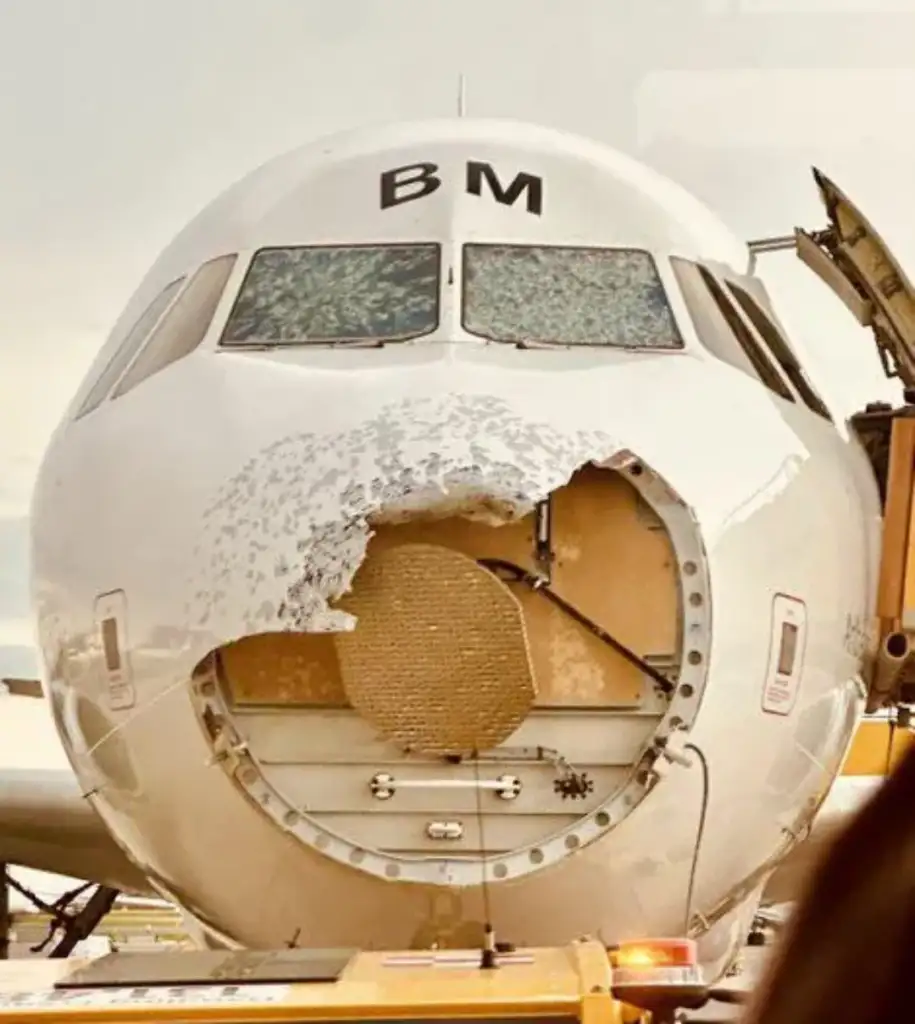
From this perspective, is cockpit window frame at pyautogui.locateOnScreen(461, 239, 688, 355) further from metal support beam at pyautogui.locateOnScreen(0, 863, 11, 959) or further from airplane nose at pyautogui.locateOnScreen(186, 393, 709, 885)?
metal support beam at pyautogui.locateOnScreen(0, 863, 11, 959)

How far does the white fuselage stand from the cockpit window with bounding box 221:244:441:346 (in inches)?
4.1

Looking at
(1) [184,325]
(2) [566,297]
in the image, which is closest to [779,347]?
(2) [566,297]

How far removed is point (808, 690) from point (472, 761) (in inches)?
45.6

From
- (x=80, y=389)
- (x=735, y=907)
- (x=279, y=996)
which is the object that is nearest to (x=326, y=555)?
(x=279, y=996)

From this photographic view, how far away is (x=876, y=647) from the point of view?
646cm

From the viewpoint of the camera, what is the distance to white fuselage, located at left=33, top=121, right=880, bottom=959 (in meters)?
5.17

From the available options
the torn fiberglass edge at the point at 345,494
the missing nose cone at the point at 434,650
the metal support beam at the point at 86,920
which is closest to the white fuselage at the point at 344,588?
the torn fiberglass edge at the point at 345,494

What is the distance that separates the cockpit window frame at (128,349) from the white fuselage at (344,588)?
1.72 feet

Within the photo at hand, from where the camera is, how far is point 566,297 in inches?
250

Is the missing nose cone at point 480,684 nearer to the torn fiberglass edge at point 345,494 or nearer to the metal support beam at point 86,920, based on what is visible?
the torn fiberglass edge at point 345,494

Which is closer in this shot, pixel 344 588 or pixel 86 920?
pixel 344 588

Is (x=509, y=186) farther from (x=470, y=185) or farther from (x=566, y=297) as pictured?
(x=566, y=297)

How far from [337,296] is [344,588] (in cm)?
162

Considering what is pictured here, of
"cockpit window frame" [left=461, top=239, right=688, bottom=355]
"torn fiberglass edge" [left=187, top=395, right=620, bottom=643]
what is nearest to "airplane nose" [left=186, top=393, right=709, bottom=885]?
"torn fiberglass edge" [left=187, top=395, right=620, bottom=643]
